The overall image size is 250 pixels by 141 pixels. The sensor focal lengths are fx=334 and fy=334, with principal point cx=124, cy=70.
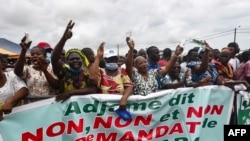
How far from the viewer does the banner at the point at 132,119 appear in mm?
4051

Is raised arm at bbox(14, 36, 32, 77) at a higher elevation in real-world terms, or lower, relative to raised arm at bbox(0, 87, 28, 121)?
higher

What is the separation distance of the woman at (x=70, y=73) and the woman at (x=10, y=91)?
44cm

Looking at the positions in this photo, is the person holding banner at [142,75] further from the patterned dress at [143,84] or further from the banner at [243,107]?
the banner at [243,107]

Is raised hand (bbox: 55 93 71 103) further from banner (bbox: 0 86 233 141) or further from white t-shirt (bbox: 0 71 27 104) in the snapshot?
white t-shirt (bbox: 0 71 27 104)

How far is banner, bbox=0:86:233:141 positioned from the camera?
405cm

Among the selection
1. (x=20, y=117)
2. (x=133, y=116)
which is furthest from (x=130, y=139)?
(x=20, y=117)

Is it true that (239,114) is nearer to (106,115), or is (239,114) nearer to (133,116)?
(133,116)

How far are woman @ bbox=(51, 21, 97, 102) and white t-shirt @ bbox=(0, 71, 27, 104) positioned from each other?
0.45 m

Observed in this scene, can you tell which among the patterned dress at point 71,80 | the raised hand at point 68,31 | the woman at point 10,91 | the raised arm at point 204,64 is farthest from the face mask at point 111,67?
the raised arm at point 204,64

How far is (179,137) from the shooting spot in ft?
15.2

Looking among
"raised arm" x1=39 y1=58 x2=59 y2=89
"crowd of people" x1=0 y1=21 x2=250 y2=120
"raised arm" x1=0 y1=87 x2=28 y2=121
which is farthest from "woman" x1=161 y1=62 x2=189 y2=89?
"raised arm" x1=0 y1=87 x2=28 y2=121

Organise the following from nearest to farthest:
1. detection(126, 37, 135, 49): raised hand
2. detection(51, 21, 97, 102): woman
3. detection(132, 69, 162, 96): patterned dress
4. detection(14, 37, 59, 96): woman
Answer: detection(14, 37, 59, 96): woman < detection(51, 21, 97, 102): woman < detection(126, 37, 135, 49): raised hand < detection(132, 69, 162, 96): patterned dress

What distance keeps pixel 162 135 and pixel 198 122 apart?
1.94 ft

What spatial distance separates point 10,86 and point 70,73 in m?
0.71
